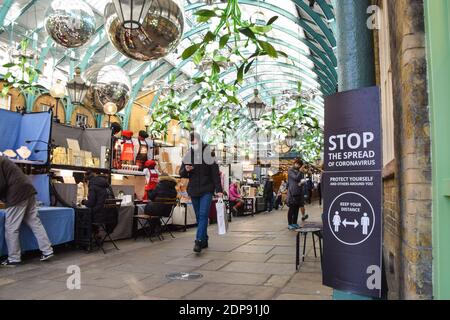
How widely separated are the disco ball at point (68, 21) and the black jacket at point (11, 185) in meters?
1.83

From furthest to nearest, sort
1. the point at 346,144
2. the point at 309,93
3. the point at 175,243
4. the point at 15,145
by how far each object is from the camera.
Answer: the point at 309,93, the point at 175,243, the point at 15,145, the point at 346,144

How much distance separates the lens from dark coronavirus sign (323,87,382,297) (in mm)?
2225

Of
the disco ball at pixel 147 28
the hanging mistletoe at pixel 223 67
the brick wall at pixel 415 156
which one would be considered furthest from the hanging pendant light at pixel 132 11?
the brick wall at pixel 415 156

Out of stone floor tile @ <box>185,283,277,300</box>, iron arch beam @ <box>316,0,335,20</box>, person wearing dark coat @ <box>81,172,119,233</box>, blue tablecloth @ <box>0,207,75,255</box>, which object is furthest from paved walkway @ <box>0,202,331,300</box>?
iron arch beam @ <box>316,0,335,20</box>

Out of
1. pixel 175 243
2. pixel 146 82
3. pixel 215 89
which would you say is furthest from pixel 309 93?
pixel 146 82

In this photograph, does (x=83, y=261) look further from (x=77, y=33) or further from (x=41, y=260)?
(x=77, y=33)

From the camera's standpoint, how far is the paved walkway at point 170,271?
3.43 metres

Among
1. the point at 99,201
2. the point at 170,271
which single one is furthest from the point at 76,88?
the point at 170,271

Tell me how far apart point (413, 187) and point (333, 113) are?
2.32 ft

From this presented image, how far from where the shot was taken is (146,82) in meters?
20.2

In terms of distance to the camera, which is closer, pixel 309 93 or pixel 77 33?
pixel 77 33

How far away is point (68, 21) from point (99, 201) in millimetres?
2913

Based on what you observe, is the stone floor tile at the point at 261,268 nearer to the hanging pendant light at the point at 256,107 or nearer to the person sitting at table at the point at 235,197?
the hanging pendant light at the point at 256,107
